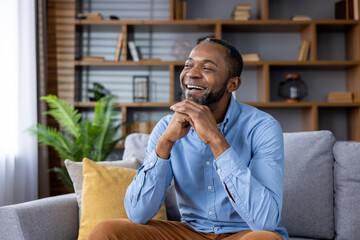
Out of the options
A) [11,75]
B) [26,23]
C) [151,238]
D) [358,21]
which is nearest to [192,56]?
[151,238]

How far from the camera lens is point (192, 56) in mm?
1595

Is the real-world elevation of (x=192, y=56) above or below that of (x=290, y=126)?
above

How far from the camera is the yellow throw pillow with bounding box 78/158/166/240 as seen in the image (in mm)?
1885

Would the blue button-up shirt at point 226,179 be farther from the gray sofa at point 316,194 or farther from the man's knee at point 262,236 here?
the gray sofa at point 316,194

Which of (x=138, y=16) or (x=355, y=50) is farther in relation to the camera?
(x=138, y=16)

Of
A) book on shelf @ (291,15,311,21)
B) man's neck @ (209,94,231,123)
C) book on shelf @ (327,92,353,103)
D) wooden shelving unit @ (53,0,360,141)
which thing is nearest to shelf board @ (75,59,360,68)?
wooden shelving unit @ (53,0,360,141)

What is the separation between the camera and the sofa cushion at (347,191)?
6.31 ft

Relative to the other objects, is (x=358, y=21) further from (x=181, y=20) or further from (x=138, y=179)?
(x=138, y=179)

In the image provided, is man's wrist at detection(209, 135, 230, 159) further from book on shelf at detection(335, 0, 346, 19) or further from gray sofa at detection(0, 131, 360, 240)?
book on shelf at detection(335, 0, 346, 19)

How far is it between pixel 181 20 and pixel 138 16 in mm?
558

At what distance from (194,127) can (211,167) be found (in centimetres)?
21

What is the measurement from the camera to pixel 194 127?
146cm

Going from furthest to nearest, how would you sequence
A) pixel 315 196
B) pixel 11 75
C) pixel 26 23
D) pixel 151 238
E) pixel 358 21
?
pixel 358 21 < pixel 26 23 < pixel 11 75 < pixel 315 196 < pixel 151 238

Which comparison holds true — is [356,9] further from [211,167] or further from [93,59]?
[211,167]
